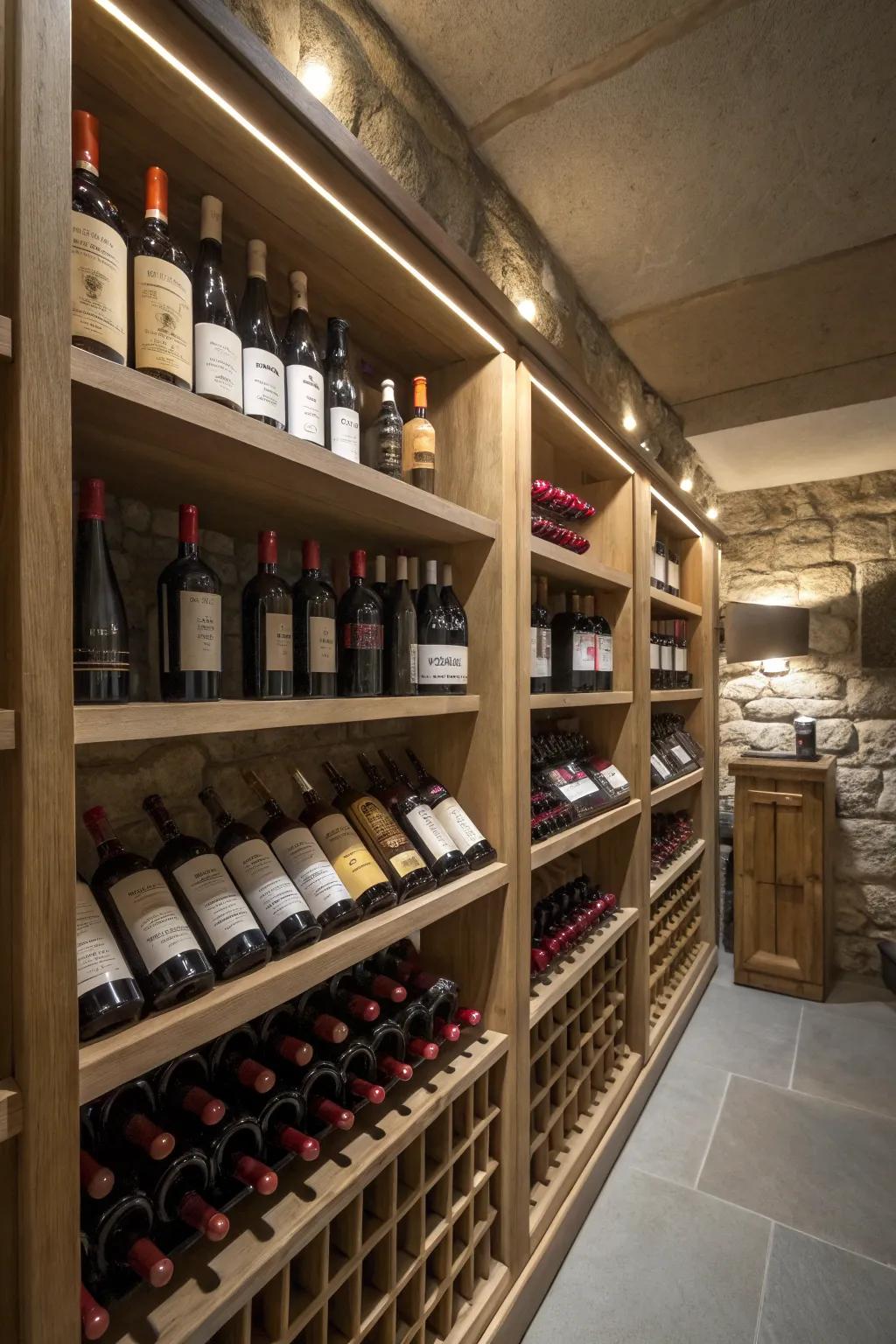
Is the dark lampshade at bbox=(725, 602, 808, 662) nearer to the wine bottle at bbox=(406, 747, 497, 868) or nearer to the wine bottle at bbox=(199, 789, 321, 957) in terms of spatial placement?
the wine bottle at bbox=(406, 747, 497, 868)

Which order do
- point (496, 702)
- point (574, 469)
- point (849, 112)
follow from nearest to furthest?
point (496, 702), point (849, 112), point (574, 469)

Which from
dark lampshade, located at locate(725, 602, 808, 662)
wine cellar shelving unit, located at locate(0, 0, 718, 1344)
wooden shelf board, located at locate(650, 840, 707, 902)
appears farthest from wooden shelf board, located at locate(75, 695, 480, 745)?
dark lampshade, located at locate(725, 602, 808, 662)

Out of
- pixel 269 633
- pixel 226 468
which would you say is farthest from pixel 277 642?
pixel 226 468

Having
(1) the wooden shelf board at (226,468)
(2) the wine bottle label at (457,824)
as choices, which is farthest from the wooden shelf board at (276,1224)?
(1) the wooden shelf board at (226,468)

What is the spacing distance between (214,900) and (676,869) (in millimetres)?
2155

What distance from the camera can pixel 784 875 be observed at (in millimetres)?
2945

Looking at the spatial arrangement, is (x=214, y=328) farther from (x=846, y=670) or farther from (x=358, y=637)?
(x=846, y=670)

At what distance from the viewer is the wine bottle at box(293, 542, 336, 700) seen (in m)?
1.05

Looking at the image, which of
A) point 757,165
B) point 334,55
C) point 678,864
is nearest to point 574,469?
point 757,165

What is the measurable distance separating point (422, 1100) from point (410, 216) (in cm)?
145

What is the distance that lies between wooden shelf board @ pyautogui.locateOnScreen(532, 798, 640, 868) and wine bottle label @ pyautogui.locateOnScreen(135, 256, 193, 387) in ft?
3.84

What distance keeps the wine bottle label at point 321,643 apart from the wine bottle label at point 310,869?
0.26 m

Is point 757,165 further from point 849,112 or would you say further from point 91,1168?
point 91,1168

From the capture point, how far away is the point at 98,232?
708 millimetres
